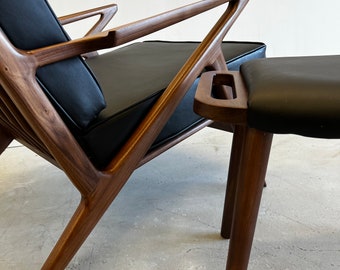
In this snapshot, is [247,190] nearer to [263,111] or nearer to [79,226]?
[263,111]

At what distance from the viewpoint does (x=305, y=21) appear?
192cm

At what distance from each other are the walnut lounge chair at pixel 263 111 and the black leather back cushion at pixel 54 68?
0.71ft

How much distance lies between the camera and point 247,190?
0.58 meters

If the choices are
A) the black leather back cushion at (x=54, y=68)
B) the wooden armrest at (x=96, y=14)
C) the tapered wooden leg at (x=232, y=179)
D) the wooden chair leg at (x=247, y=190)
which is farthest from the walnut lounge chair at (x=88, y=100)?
the wooden armrest at (x=96, y=14)

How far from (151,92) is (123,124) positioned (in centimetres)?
11

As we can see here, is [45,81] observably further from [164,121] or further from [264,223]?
[264,223]

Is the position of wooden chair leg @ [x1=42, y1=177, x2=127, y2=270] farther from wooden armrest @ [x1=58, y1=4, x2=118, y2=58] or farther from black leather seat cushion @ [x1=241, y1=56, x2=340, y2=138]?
wooden armrest @ [x1=58, y1=4, x2=118, y2=58]

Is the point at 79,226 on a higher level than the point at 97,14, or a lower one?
lower

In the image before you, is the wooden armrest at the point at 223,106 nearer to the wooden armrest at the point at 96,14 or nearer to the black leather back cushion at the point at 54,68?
the black leather back cushion at the point at 54,68

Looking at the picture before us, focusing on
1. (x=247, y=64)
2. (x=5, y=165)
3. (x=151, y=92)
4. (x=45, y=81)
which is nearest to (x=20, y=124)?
(x=45, y=81)

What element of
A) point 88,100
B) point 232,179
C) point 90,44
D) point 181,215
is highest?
point 90,44

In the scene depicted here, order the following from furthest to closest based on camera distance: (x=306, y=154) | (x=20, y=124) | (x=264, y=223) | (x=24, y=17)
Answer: (x=306, y=154) < (x=264, y=223) < (x=20, y=124) < (x=24, y=17)

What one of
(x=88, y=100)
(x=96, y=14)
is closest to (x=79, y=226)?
(x=88, y=100)

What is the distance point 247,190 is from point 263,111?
15cm
